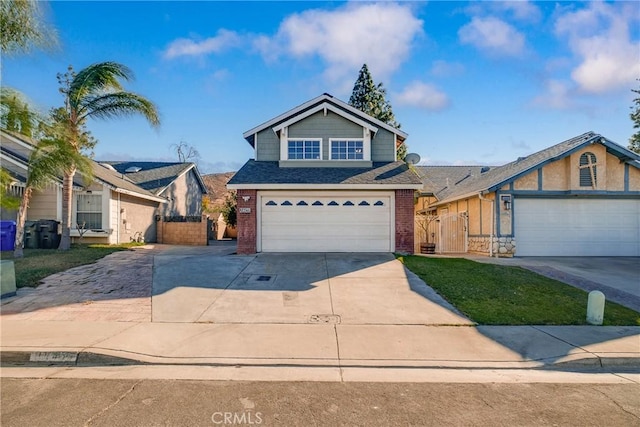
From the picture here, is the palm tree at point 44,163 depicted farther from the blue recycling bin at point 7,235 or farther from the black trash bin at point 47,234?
the black trash bin at point 47,234

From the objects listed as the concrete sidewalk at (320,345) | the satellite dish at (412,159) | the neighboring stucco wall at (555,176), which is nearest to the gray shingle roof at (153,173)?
the satellite dish at (412,159)

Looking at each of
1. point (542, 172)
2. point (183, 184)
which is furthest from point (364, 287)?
point (183, 184)

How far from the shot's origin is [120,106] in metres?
14.7

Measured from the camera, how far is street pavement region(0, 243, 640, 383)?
5652mm

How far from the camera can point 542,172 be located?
628 inches

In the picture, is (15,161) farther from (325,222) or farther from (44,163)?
(325,222)

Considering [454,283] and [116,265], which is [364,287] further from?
[116,265]

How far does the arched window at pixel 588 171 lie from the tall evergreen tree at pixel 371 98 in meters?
15.3

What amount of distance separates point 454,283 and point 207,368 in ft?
23.7

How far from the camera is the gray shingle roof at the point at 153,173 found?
23422mm

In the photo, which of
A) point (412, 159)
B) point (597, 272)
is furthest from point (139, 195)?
point (597, 272)

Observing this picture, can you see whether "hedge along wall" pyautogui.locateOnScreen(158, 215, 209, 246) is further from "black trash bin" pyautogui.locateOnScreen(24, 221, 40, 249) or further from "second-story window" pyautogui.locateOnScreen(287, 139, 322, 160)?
"second-story window" pyautogui.locateOnScreen(287, 139, 322, 160)

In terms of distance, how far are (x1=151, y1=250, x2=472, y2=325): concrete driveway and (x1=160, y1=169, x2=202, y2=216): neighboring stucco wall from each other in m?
12.0

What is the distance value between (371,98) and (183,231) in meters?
17.4
